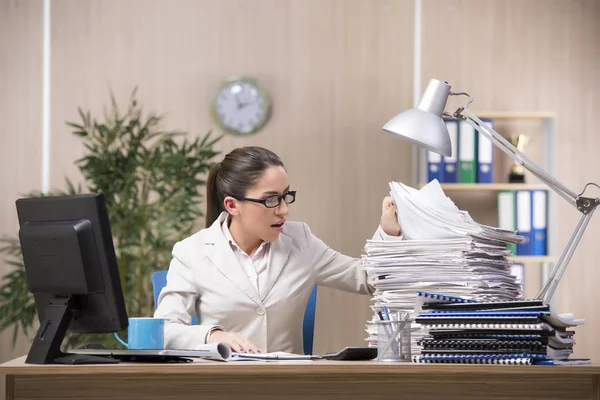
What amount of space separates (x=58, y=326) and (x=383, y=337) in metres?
0.76

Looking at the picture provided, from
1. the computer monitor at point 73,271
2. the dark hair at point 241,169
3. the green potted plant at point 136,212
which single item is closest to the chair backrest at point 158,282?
the dark hair at point 241,169

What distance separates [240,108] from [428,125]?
2933 millimetres

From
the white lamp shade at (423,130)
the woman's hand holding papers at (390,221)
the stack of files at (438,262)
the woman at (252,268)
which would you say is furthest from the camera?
the woman at (252,268)

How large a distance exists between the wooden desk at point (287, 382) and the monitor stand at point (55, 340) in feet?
0.28

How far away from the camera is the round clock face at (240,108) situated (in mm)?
5035

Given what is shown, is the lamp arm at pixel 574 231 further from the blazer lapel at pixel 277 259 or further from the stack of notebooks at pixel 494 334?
the blazer lapel at pixel 277 259

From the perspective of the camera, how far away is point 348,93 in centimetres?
508

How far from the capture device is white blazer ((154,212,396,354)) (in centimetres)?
258

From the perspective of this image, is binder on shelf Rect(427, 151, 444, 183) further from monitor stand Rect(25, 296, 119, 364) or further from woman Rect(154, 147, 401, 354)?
monitor stand Rect(25, 296, 119, 364)

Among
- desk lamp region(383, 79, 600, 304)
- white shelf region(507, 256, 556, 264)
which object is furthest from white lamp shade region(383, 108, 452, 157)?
white shelf region(507, 256, 556, 264)

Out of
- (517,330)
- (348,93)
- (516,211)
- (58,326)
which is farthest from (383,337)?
(348,93)

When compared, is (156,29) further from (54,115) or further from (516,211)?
(516,211)

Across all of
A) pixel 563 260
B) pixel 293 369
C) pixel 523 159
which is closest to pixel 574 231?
pixel 563 260

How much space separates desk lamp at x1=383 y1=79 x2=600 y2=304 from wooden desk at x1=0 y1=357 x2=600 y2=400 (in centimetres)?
36
